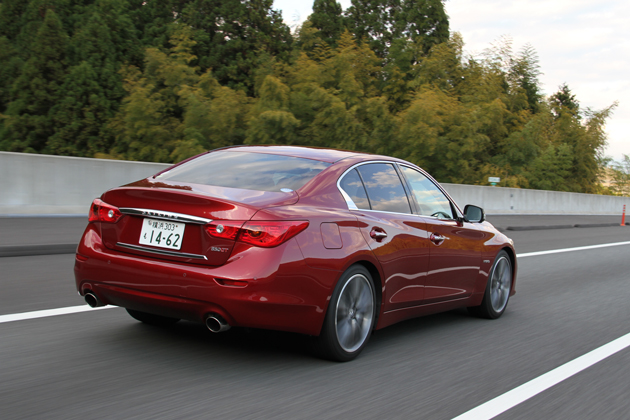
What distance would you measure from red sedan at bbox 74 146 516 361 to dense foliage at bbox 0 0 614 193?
3030cm

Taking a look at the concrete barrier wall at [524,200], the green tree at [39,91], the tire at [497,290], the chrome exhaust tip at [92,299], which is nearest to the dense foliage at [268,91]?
the green tree at [39,91]

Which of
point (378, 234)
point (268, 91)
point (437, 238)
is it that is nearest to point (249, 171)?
point (378, 234)

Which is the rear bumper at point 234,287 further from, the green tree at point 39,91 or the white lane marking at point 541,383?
the green tree at point 39,91

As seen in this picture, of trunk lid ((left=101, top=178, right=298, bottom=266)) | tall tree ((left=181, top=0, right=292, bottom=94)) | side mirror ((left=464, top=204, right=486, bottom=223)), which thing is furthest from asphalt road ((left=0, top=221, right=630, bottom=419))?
tall tree ((left=181, top=0, right=292, bottom=94))

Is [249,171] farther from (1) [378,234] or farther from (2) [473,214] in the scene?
(2) [473,214]

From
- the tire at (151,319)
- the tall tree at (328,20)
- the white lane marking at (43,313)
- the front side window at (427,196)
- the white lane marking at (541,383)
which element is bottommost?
the white lane marking at (541,383)

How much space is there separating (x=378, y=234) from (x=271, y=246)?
1081 millimetres

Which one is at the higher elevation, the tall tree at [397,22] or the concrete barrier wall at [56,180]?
the tall tree at [397,22]

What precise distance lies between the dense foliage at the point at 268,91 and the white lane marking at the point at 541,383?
3068cm

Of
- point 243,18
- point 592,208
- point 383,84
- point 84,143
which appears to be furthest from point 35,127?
point 592,208

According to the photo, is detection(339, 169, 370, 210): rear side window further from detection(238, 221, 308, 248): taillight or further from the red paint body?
detection(238, 221, 308, 248): taillight

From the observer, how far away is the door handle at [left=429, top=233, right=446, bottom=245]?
5.88 m

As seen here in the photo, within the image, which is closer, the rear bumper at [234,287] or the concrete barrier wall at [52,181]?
the rear bumper at [234,287]

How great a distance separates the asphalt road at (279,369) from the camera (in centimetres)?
389
